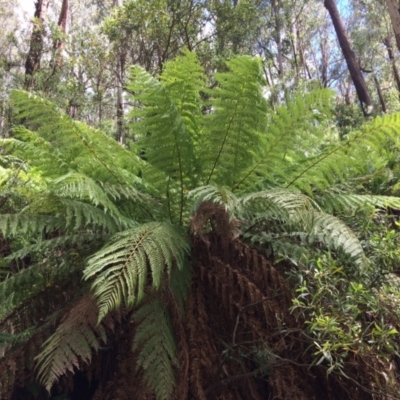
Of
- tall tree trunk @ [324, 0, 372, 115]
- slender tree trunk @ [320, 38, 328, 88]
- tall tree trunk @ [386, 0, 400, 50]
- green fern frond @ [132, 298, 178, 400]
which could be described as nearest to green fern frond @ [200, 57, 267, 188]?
green fern frond @ [132, 298, 178, 400]

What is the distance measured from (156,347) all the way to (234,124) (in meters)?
0.97

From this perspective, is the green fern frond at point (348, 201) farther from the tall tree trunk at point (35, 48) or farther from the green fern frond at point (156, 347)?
the tall tree trunk at point (35, 48)

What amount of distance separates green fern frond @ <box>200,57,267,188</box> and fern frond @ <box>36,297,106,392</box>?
2.74ft

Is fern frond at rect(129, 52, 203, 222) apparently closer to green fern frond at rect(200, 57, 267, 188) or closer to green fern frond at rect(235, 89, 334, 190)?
green fern frond at rect(200, 57, 267, 188)

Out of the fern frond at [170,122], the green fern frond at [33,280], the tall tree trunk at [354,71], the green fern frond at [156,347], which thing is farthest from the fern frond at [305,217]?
the tall tree trunk at [354,71]

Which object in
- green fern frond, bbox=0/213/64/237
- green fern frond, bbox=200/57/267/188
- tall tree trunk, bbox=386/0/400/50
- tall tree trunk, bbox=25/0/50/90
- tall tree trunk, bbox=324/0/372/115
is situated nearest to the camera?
green fern frond, bbox=0/213/64/237

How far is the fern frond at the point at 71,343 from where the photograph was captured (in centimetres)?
131

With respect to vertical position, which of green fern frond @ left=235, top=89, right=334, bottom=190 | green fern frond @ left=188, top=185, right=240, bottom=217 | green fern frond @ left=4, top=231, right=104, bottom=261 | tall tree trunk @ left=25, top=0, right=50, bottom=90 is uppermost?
tall tree trunk @ left=25, top=0, right=50, bottom=90

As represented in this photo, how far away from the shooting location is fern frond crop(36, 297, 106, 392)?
1.31 meters

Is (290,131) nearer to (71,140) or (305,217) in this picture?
(305,217)

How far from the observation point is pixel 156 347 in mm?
1375

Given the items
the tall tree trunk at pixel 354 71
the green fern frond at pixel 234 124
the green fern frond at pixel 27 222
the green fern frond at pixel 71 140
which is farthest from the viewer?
the tall tree trunk at pixel 354 71

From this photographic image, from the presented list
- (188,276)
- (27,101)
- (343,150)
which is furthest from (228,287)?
(27,101)

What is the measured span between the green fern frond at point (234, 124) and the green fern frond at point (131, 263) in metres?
0.53
